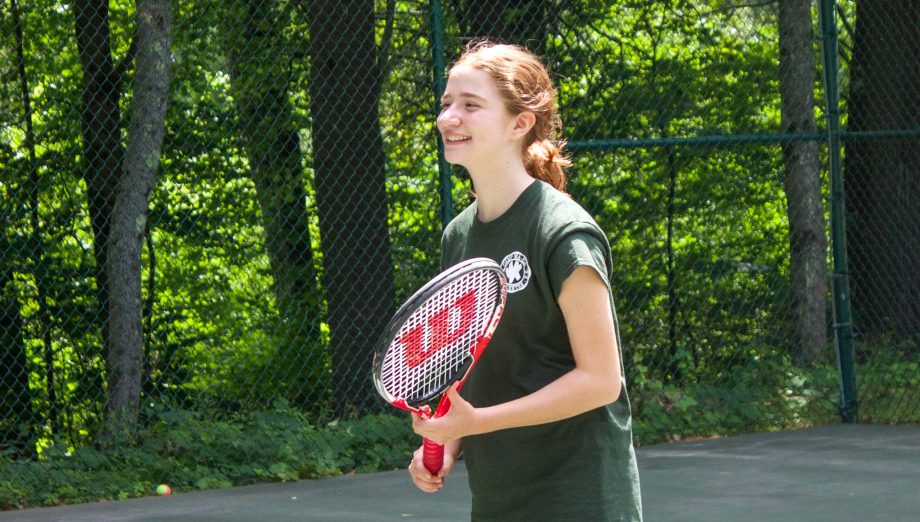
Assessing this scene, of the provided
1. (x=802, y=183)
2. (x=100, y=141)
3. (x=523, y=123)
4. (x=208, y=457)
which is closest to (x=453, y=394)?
(x=523, y=123)

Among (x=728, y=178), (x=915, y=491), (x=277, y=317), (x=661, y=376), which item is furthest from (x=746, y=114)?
(x=915, y=491)

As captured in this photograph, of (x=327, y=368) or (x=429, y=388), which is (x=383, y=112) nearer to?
(x=327, y=368)

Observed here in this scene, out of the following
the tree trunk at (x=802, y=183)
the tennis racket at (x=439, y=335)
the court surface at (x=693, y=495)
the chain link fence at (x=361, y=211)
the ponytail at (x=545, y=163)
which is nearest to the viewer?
the tennis racket at (x=439, y=335)

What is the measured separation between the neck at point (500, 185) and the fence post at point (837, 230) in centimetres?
628

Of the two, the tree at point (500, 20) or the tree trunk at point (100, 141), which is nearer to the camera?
the tree trunk at point (100, 141)

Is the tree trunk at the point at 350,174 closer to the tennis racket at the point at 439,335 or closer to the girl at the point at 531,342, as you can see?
the girl at the point at 531,342

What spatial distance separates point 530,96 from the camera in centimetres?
247

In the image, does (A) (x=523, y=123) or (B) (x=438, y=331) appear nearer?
(B) (x=438, y=331)

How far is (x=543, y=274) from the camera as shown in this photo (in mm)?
2285

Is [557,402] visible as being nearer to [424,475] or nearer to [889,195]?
[424,475]

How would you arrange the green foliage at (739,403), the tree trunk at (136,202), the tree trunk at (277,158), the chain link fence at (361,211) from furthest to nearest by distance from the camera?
the tree trunk at (277,158) → the green foliage at (739,403) → the chain link fence at (361,211) → the tree trunk at (136,202)

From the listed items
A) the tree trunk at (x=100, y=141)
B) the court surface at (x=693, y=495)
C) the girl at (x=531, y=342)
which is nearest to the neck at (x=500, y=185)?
the girl at (x=531, y=342)

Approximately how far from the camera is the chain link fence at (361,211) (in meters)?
8.02

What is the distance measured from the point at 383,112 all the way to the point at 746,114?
9.98 feet
